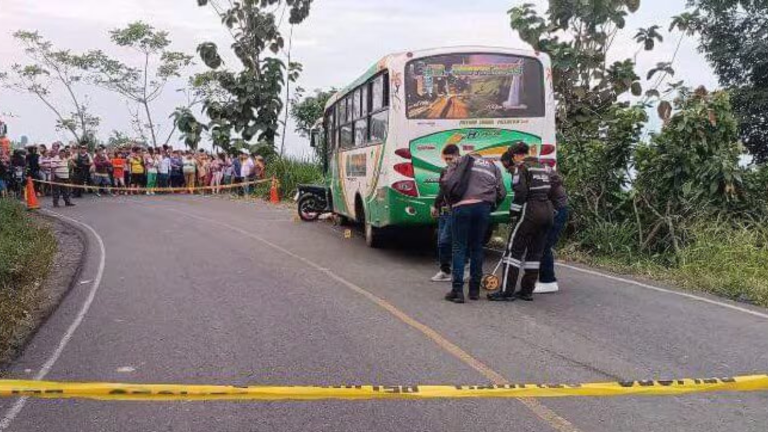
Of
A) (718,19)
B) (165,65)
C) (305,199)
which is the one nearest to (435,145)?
(305,199)

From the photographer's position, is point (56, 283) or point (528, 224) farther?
point (56, 283)

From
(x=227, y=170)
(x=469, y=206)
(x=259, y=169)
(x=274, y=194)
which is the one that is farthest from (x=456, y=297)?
(x=227, y=170)

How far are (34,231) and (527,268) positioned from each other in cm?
970

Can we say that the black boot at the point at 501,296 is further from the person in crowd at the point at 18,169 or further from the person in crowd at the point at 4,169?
the person in crowd at the point at 18,169

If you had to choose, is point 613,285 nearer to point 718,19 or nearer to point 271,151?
point 718,19

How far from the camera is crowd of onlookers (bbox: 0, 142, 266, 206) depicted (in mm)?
22938

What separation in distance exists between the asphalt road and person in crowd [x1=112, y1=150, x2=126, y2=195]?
17520 millimetres

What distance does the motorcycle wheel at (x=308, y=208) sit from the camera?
17.5 metres

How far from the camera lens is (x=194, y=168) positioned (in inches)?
1150

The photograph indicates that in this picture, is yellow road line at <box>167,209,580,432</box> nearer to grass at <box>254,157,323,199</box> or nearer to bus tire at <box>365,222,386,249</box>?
bus tire at <box>365,222,386,249</box>

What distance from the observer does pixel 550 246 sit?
838 cm

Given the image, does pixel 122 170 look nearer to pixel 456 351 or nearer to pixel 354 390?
pixel 456 351

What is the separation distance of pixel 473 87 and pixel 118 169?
19919mm

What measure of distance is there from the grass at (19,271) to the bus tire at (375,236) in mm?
4876
